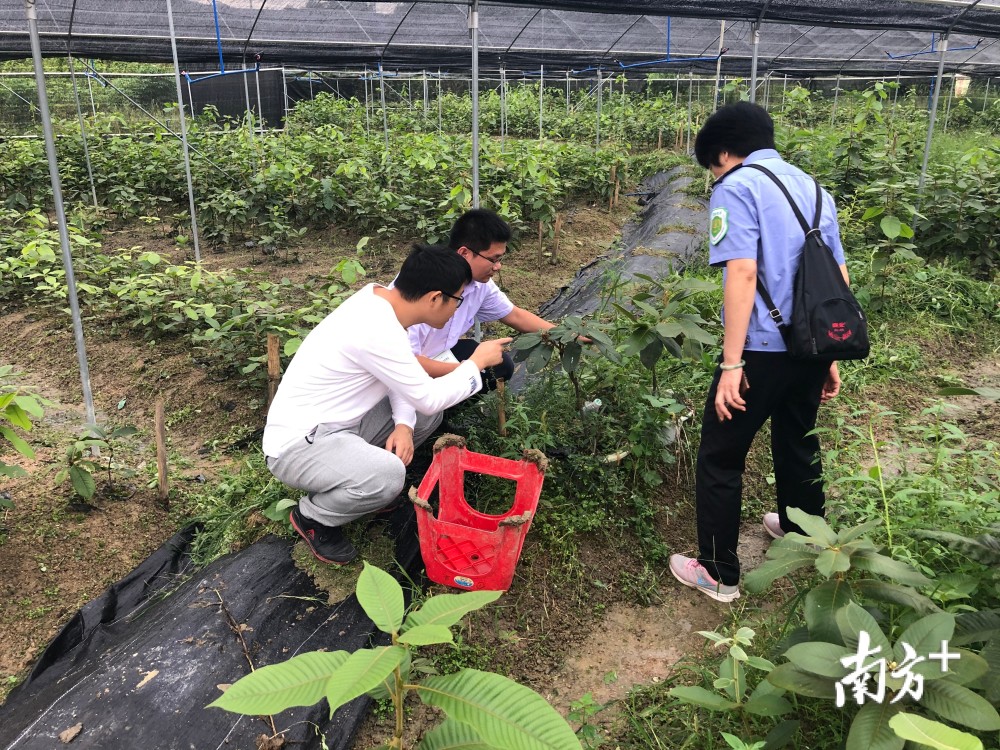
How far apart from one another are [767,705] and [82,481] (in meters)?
2.47

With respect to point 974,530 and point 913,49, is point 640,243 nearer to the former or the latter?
point 974,530

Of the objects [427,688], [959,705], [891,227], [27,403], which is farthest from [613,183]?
[427,688]

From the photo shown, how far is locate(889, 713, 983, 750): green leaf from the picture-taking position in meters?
0.99

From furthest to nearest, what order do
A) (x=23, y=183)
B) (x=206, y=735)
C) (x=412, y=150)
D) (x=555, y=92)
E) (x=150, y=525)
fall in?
(x=555, y=92) < (x=23, y=183) < (x=412, y=150) < (x=150, y=525) < (x=206, y=735)

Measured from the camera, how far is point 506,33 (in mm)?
11477

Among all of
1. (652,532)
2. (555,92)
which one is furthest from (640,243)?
(555,92)

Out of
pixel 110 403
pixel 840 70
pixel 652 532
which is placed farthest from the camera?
pixel 840 70

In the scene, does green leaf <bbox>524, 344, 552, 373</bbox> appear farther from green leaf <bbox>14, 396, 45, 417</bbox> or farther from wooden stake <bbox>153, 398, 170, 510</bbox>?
green leaf <bbox>14, 396, 45, 417</bbox>

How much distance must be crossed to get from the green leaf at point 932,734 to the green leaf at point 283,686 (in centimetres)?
79

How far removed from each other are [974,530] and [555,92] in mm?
18152

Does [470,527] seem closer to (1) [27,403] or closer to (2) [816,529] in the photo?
(2) [816,529]

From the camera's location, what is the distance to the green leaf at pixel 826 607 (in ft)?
4.83

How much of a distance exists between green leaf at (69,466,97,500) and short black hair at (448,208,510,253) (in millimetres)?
1634

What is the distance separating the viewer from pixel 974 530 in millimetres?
1930
